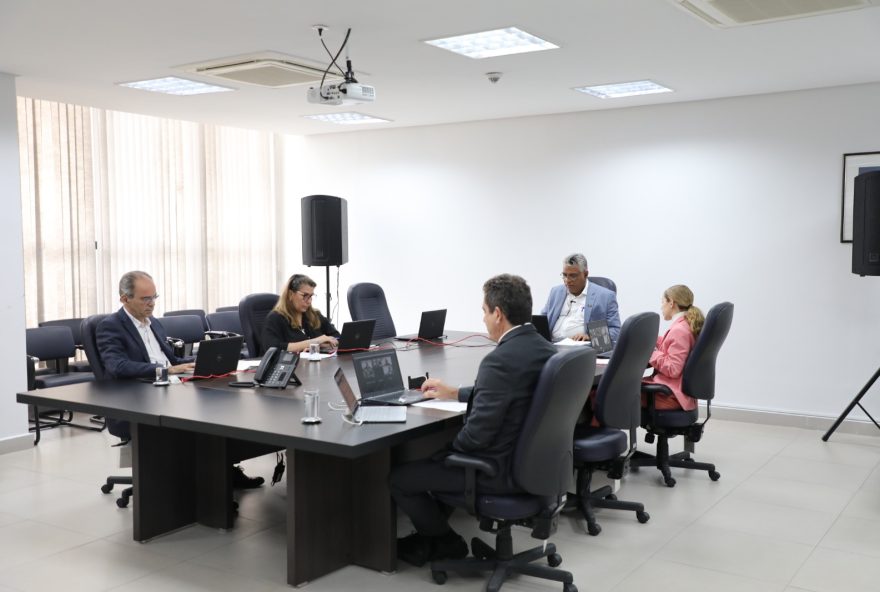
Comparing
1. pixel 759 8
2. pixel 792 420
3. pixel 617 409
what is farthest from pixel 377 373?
pixel 792 420

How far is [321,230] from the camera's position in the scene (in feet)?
28.3

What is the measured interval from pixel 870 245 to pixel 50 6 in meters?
5.43

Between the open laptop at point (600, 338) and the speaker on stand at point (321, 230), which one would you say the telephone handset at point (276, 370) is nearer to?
the open laptop at point (600, 338)

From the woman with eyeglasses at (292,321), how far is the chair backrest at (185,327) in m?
2.53

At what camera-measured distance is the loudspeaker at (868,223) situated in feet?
18.8

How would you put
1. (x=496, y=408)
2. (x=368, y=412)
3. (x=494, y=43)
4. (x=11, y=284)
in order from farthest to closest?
(x=11, y=284) < (x=494, y=43) < (x=368, y=412) < (x=496, y=408)

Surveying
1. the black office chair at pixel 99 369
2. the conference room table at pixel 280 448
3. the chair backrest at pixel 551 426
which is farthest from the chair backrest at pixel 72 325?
the chair backrest at pixel 551 426

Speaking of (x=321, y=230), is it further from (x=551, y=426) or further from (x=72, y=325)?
(x=551, y=426)

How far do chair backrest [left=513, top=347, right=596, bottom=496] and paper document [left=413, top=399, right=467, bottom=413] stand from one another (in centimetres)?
55

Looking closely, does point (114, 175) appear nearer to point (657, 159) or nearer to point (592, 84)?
point (592, 84)

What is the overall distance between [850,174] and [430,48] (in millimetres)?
3807

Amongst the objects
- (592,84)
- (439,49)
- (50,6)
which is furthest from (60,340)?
(592,84)

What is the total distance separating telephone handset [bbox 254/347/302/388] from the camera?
436 centimetres

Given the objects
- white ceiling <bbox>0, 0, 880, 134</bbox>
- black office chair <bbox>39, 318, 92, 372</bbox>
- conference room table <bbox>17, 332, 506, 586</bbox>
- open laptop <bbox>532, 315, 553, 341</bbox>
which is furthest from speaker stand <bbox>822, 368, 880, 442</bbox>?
black office chair <bbox>39, 318, 92, 372</bbox>
